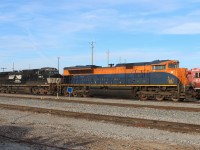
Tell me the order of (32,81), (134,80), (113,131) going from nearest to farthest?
1. (113,131)
2. (134,80)
3. (32,81)

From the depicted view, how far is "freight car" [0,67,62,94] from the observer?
38.0m

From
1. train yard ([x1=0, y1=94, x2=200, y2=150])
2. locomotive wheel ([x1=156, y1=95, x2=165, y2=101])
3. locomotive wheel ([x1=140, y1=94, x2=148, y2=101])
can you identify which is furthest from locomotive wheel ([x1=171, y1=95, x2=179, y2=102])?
train yard ([x1=0, y1=94, x2=200, y2=150])

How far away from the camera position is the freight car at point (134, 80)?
26516 millimetres

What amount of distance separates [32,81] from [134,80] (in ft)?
55.1

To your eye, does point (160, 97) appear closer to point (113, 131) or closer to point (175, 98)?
point (175, 98)

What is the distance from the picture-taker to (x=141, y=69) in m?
29.4

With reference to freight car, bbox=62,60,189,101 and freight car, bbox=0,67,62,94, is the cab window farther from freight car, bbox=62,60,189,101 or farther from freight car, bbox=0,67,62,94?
freight car, bbox=0,67,62,94

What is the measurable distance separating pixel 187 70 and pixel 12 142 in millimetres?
20110

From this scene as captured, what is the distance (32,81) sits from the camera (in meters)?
41.0

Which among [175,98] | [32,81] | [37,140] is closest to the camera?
[37,140]

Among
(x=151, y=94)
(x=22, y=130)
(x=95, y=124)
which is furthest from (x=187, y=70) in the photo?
(x=22, y=130)

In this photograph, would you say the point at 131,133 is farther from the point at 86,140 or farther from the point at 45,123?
the point at 45,123

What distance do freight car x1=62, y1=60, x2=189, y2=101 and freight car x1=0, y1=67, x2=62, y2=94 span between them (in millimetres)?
2899

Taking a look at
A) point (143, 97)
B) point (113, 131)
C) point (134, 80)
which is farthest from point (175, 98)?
point (113, 131)
